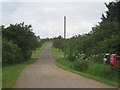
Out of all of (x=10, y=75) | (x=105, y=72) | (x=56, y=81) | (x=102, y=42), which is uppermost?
→ (x=102, y=42)

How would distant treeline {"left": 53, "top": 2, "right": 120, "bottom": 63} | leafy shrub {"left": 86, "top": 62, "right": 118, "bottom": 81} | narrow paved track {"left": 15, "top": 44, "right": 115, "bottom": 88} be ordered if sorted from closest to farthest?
narrow paved track {"left": 15, "top": 44, "right": 115, "bottom": 88} < leafy shrub {"left": 86, "top": 62, "right": 118, "bottom": 81} < distant treeline {"left": 53, "top": 2, "right": 120, "bottom": 63}

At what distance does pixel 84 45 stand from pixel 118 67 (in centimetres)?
2209

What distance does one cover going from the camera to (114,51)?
77.6 ft

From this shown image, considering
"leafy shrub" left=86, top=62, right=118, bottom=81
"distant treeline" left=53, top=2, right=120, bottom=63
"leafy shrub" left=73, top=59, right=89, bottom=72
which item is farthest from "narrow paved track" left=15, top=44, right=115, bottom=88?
"distant treeline" left=53, top=2, right=120, bottom=63

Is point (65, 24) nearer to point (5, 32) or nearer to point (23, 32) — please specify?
point (23, 32)

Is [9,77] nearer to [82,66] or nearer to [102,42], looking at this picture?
[82,66]

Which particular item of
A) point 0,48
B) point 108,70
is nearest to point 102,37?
point 0,48

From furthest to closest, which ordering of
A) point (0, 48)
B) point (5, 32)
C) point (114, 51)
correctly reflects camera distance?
point (5, 32) → point (0, 48) → point (114, 51)

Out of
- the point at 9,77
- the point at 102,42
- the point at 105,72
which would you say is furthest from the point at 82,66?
the point at 9,77

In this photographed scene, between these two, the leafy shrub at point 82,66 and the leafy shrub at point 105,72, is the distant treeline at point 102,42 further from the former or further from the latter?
the leafy shrub at point 105,72

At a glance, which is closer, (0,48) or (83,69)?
(83,69)

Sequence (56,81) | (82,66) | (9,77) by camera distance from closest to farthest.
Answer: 1. (56,81)
2. (9,77)
3. (82,66)

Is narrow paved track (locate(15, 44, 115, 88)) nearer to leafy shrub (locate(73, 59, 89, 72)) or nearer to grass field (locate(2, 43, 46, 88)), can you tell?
grass field (locate(2, 43, 46, 88))

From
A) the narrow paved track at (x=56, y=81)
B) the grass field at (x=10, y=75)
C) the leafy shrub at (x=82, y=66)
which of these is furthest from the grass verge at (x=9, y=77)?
the leafy shrub at (x=82, y=66)
